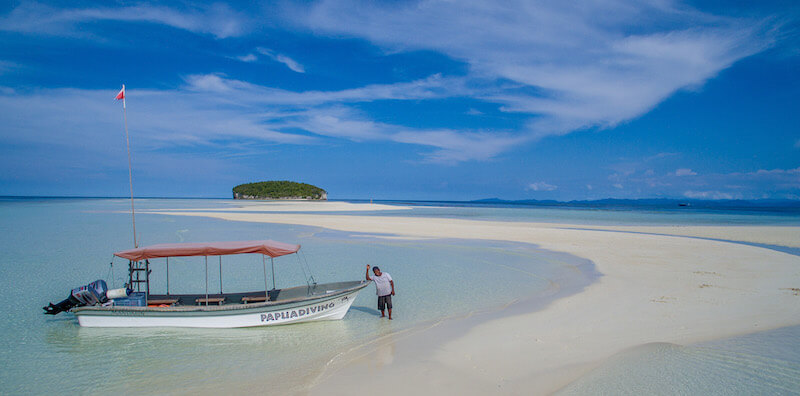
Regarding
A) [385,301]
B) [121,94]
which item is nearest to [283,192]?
[121,94]

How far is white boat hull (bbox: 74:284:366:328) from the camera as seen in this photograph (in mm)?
10555

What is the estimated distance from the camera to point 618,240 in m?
29.0

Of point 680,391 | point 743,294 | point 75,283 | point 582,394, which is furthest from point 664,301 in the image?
point 75,283

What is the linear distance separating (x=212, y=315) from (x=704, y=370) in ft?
34.9

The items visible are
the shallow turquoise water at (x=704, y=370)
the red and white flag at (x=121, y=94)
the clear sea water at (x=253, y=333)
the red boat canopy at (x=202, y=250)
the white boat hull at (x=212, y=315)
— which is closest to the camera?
the shallow turquoise water at (x=704, y=370)

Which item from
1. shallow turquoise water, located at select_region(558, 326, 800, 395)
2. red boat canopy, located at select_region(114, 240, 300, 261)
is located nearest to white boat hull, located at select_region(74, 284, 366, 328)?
red boat canopy, located at select_region(114, 240, 300, 261)

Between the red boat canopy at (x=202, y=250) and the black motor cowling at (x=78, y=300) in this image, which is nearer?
the red boat canopy at (x=202, y=250)

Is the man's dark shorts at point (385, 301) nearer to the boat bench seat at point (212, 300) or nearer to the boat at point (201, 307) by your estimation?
the boat at point (201, 307)

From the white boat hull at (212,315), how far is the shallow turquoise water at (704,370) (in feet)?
21.1

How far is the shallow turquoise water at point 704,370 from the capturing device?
6.79 meters

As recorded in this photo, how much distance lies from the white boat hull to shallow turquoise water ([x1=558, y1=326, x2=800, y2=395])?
253 inches

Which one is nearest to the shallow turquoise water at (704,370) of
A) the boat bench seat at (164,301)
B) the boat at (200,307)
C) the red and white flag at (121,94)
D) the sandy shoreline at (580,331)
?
the sandy shoreline at (580,331)

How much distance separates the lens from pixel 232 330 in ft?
35.5

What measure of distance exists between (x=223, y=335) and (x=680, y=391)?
31.6 ft
